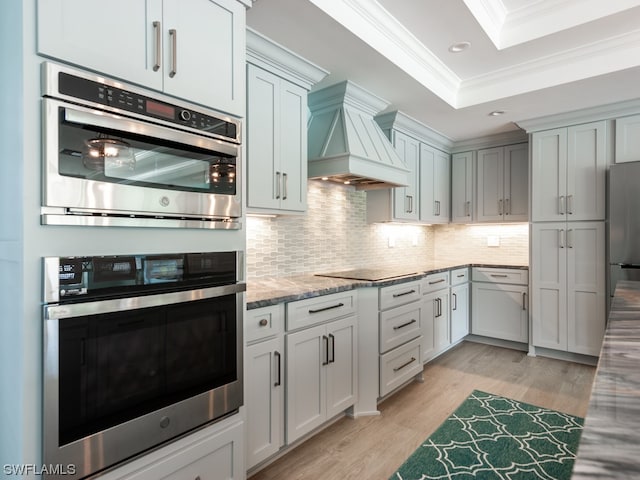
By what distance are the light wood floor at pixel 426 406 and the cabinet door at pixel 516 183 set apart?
1.55m

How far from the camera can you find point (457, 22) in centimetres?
239

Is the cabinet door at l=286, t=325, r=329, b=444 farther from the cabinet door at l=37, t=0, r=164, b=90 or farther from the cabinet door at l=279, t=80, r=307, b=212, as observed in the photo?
→ the cabinet door at l=37, t=0, r=164, b=90

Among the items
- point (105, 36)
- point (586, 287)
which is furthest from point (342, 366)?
point (586, 287)

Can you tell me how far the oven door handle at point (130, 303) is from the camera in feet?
3.63

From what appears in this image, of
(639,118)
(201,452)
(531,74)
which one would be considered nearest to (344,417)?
(201,452)

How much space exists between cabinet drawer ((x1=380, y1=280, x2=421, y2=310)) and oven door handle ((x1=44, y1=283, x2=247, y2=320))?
1381 mm

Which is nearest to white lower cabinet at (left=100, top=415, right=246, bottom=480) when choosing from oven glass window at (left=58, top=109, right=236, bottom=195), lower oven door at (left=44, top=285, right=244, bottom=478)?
lower oven door at (left=44, top=285, right=244, bottom=478)

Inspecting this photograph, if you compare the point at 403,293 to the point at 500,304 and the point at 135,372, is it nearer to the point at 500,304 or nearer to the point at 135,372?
the point at 500,304

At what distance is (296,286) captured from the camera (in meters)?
2.35

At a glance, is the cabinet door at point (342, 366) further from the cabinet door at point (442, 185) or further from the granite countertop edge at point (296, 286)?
the cabinet door at point (442, 185)

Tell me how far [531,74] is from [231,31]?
2.54 meters

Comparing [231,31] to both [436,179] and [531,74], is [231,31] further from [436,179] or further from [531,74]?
[436,179]

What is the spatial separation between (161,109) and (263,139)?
0.96 metres

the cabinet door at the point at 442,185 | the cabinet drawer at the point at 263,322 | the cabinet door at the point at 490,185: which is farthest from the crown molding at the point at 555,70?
the cabinet drawer at the point at 263,322
